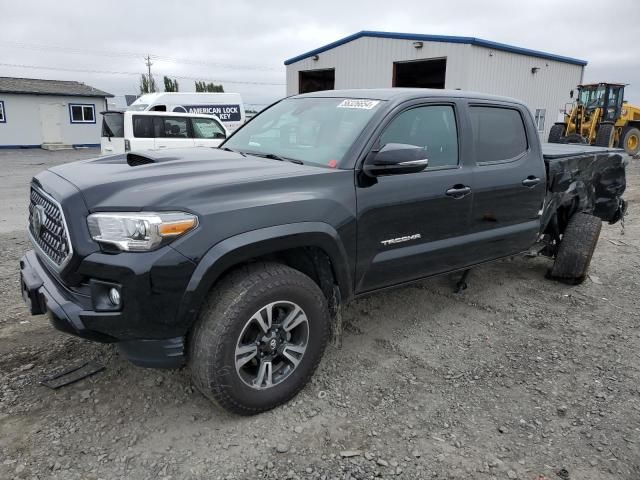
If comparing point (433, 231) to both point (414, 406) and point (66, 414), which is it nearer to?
point (414, 406)

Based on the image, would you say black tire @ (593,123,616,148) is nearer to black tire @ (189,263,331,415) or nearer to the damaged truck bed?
the damaged truck bed

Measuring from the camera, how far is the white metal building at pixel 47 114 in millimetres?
25312

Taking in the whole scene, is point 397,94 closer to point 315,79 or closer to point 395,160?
point 395,160

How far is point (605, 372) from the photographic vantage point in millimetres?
3482

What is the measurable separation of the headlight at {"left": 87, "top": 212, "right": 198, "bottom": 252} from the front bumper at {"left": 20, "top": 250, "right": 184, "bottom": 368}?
1.01 feet

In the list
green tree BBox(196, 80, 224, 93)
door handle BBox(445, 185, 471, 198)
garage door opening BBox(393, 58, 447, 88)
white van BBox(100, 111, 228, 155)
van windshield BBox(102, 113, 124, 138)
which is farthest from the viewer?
green tree BBox(196, 80, 224, 93)

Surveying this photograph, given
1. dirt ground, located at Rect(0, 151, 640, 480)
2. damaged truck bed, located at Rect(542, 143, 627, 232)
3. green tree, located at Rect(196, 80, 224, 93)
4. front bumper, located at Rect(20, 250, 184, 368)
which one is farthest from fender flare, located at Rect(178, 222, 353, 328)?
green tree, located at Rect(196, 80, 224, 93)

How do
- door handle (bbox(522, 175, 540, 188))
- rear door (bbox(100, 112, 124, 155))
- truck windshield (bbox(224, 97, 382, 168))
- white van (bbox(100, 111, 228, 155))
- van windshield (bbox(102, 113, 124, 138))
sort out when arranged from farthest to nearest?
van windshield (bbox(102, 113, 124, 138))
rear door (bbox(100, 112, 124, 155))
white van (bbox(100, 111, 228, 155))
door handle (bbox(522, 175, 540, 188))
truck windshield (bbox(224, 97, 382, 168))

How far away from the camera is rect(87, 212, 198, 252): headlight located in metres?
2.39

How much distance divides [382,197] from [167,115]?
33.4 feet

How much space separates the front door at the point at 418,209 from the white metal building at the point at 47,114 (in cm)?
2693

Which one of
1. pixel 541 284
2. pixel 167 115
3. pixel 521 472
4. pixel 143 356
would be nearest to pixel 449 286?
pixel 541 284

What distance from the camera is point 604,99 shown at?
1769cm

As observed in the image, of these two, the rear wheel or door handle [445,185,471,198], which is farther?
the rear wheel
